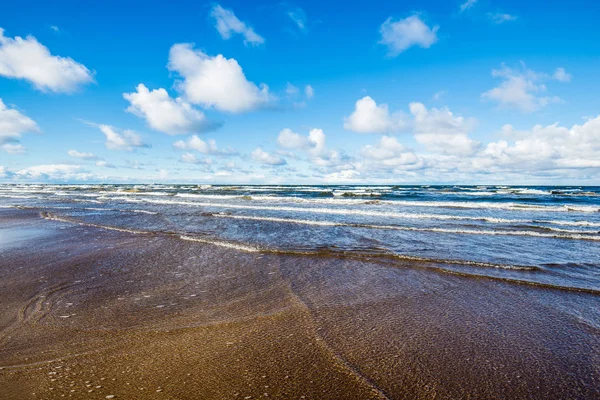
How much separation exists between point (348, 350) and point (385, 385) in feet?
2.38

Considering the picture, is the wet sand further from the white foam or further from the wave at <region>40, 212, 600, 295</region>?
the white foam

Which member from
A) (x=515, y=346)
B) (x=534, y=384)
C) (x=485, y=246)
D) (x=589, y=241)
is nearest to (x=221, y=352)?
(x=534, y=384)

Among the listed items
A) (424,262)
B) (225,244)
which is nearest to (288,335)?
(424,262)

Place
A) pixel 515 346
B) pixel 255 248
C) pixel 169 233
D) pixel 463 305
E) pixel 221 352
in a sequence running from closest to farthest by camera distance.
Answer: pixel 221 352
pixel 515 346
pixel 463 305
pixel 255 248
pixel 169 233

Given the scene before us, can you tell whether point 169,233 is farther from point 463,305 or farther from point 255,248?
point 463,305

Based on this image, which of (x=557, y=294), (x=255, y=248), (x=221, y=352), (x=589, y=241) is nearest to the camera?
(x=221, y=352)

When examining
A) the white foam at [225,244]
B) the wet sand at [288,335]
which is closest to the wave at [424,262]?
the white foam at [225,244]

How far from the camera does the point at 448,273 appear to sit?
7.41 metres

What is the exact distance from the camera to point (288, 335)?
428 centimetres

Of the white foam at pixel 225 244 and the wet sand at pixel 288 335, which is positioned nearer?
the wet sand at pixel 288 335

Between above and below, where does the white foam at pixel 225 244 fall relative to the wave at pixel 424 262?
above

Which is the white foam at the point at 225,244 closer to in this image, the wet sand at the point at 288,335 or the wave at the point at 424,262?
the wave at the point at 424,262

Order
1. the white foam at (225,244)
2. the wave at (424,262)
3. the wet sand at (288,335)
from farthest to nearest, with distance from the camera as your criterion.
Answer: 1. the white foam at (225,244)
2. the wave at (424,262)
3. the wet sand at (288,335)

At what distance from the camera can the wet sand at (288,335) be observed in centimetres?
320
